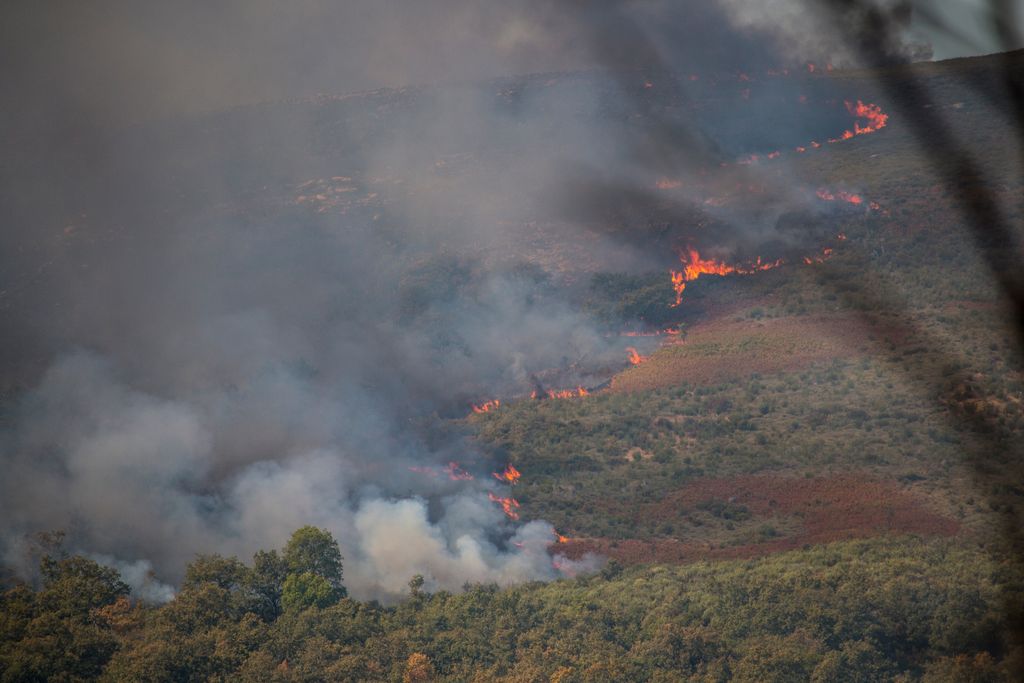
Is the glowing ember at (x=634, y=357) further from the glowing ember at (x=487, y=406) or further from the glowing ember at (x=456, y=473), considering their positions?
the glowing ember at (x=456, y=473)

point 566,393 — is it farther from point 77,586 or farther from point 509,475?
point 77,586

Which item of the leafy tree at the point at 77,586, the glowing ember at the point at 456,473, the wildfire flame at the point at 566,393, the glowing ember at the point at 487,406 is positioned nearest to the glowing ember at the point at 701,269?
the wildfire flame at the point at 566,393

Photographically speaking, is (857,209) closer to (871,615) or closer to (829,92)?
(829,92)

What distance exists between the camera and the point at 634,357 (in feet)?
228

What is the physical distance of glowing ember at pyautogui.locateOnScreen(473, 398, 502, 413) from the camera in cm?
6625

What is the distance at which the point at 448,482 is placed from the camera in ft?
181

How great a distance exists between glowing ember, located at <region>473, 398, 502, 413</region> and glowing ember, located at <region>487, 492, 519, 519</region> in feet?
37.8

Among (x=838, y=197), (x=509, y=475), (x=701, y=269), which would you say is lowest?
(x=509, y=475)

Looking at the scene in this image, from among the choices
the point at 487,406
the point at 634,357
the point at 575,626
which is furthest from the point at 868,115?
the point at 575,626

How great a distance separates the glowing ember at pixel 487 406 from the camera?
66.2 m

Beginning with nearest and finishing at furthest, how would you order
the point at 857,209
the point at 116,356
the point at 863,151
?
1. the point at 116,356
2. the point at 857,209
3. the point at 863,151

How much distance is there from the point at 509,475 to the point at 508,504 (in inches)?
113

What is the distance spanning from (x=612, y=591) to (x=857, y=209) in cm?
4055

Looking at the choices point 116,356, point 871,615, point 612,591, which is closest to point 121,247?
point 116,356
